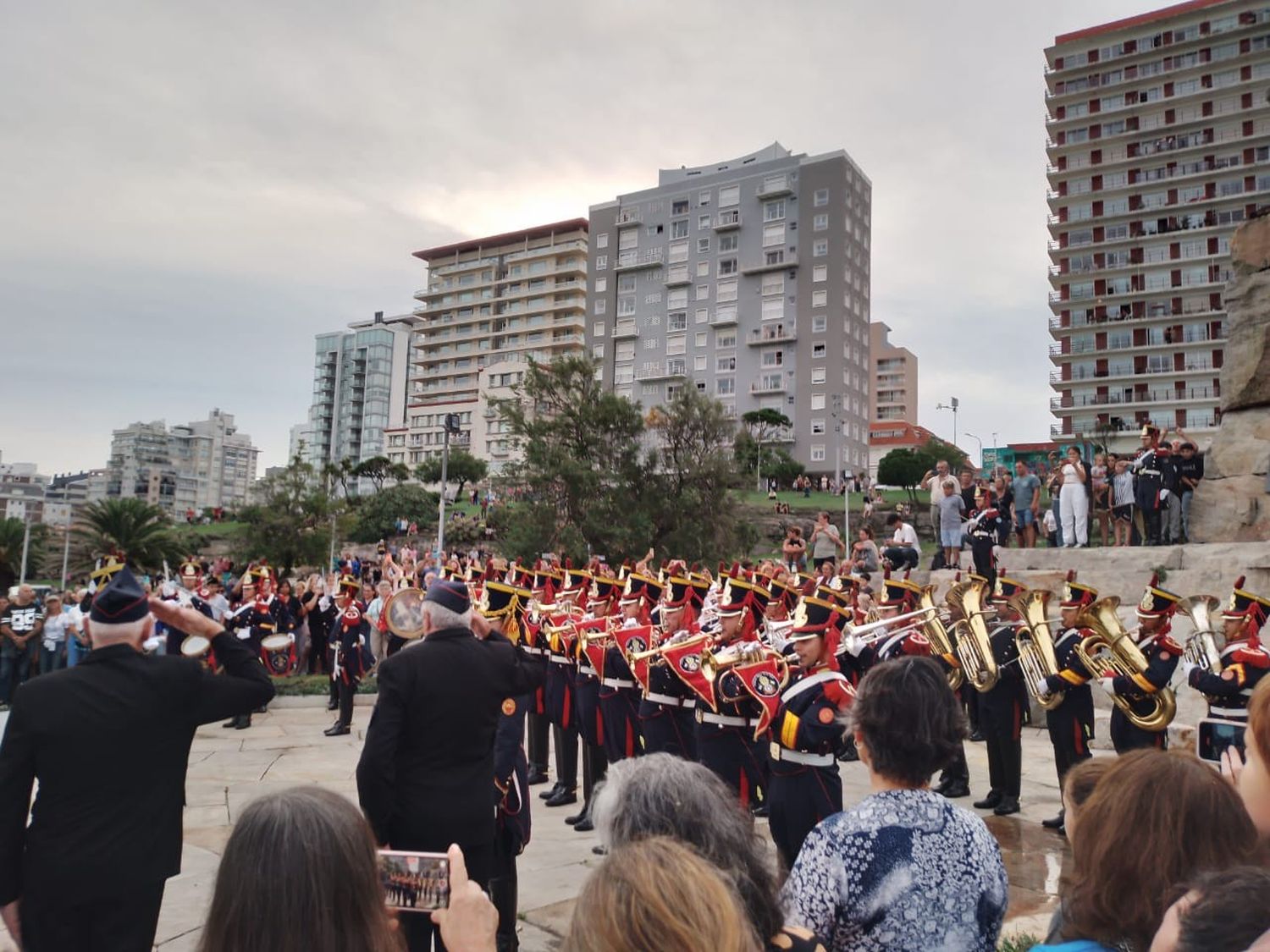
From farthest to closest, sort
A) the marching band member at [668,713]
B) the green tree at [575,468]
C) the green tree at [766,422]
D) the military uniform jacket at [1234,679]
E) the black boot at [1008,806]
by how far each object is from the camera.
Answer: the green tree at [766,422], the green tree at [575,468], the black boot at [1008,806], the marching band member at [668,713], the military uniform jacket at [1234,679]

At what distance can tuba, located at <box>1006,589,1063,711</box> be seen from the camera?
7.24m

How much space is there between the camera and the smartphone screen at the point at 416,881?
187cm

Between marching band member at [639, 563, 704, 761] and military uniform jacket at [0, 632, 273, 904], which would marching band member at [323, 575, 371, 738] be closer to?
marching band member at [639, 563, 704, 761]

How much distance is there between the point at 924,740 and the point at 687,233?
80724 millimetres

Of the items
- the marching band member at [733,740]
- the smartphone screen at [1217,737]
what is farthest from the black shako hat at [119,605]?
the smartphone screen at [1217,737]

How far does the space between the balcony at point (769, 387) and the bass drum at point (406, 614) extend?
69641mm

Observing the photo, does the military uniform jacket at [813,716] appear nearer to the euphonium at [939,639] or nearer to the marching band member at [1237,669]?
the marching band member at [1237,669]

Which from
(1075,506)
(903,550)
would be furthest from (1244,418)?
(903,550)

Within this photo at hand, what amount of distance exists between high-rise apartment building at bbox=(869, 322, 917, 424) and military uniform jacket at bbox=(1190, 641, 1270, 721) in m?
110

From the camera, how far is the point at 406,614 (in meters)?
6.00

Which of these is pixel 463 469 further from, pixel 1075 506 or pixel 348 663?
pixel 348 663

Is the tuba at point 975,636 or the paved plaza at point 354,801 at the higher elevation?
the tuba at point 975,636

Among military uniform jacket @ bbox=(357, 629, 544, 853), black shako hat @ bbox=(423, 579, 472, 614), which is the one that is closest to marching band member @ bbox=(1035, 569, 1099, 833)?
military uniform jacket @ bbox=(357, 629, 544, 853)

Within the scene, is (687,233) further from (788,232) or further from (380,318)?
(380,318)
